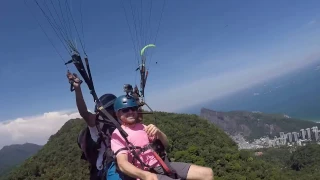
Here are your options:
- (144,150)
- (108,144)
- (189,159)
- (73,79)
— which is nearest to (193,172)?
(144,150)

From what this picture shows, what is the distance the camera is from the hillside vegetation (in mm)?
22875

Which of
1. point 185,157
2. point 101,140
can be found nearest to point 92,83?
point 101,140

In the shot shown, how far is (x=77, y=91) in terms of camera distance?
4.24 m

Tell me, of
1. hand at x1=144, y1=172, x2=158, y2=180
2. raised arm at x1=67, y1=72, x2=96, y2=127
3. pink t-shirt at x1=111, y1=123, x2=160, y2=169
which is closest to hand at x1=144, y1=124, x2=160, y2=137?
pink t-shirt at x1=111, y1=123, x2=160, y2=169

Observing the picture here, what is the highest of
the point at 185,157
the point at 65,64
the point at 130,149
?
the point at 65,64

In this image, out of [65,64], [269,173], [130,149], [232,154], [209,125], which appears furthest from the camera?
[209,125]

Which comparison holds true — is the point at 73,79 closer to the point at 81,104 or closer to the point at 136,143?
the point at 81,104

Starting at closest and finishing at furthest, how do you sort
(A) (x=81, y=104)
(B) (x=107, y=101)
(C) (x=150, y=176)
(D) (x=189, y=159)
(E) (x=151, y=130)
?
1. (C) (x=150, y=176)
2. (E) (x=151, y=130)
3. (A) (x=81, y=104)
4. (B) (x=107, y=101)
5. (D) (x=189, y=159)

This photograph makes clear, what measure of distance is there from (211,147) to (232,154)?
1.91 meters

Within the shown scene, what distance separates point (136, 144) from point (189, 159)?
21.4 metres

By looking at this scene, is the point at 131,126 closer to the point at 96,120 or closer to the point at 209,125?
the point at 96,120

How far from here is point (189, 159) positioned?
24.6 meters

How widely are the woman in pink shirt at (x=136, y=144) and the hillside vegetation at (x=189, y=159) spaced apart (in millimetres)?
17152

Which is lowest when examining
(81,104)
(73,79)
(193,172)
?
(193,172)
